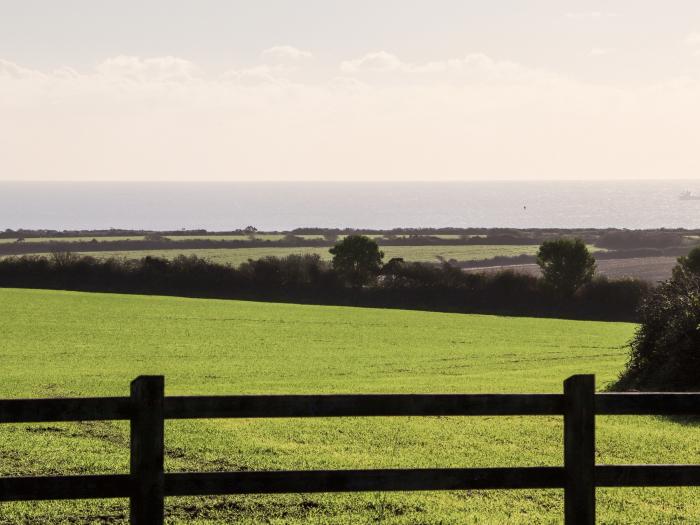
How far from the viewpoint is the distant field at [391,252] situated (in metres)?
146

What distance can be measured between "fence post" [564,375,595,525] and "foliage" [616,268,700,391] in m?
16.9

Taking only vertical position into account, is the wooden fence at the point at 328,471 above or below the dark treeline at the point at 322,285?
above

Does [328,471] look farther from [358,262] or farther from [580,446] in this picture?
[358,262]

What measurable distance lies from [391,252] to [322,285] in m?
80.5

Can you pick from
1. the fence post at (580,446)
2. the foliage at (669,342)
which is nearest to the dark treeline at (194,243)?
the foliage at (669,342)

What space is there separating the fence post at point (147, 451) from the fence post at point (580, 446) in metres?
3.13

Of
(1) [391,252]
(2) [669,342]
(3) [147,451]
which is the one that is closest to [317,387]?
(2) [669,342]

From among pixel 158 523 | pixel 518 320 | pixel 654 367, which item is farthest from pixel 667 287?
pixel 518 320

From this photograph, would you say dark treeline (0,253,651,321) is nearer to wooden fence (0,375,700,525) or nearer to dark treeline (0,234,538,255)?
wooden fence (0,375,700,525)

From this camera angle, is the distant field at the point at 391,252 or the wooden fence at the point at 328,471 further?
the distant field at the point at 391,252

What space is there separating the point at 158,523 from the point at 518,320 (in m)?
58.1

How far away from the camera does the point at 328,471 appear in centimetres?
748

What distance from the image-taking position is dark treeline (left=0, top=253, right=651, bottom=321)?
78.8 meters

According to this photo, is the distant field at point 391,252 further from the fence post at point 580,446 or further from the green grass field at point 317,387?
the fence post at point 580,446
